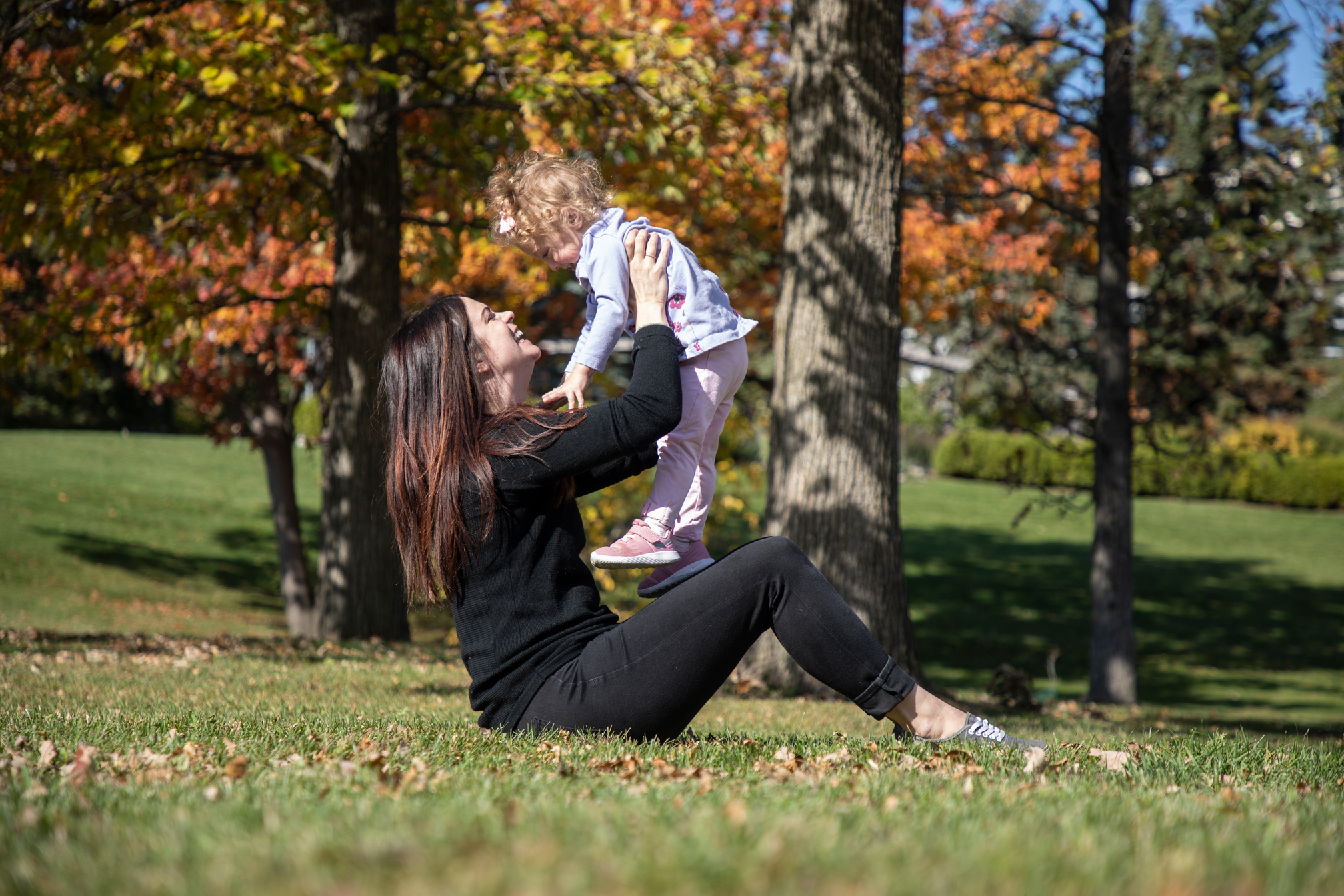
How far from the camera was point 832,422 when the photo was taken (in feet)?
20.6

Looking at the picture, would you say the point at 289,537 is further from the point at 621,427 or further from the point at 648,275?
the point at 621,427

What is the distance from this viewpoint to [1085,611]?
56.8 ft

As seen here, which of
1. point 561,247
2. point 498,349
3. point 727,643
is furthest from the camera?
point 561,247

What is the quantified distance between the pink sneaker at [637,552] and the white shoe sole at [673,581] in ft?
0.25

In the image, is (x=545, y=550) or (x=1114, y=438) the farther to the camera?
(x=1114, y=438)

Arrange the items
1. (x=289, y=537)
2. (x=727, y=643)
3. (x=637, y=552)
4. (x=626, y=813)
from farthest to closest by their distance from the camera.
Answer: (x=289, y=537) → (x=637, y=552) → (x=727, y=643) → (x=626, y=813)

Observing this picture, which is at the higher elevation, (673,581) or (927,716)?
(673,581)

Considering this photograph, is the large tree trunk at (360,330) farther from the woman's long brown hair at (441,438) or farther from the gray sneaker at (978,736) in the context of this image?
the gray sneaker at (978,736)

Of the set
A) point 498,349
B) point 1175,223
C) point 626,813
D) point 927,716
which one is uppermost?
point 1175,223

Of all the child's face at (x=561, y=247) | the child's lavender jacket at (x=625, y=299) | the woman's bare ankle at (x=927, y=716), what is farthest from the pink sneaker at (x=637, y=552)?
the child's face at (x=561, y=247)

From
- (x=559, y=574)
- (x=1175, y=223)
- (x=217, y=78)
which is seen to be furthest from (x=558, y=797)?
(x=1175, y=223)

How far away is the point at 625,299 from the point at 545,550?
1014mm

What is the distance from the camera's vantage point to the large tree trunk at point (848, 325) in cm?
628

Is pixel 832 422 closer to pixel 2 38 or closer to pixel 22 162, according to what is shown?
pixel 2 38
